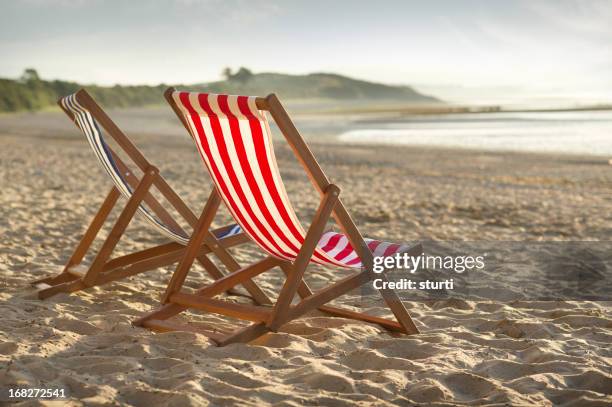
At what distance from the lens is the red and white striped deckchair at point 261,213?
246 cm

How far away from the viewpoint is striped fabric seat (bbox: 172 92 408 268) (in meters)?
2.48

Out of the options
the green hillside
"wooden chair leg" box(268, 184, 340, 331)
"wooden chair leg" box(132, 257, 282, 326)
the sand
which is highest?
the green hillside

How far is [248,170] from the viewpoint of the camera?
260 cm

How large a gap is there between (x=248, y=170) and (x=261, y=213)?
187mm

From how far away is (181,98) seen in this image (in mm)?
2557

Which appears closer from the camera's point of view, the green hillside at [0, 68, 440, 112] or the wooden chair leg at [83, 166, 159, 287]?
the wooden chair leg at [83, 166, 159, 287]

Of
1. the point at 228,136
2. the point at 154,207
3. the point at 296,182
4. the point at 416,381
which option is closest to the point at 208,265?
the point at 154,207

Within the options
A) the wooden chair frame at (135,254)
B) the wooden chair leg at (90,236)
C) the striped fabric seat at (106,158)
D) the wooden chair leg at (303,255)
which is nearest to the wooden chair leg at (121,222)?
the wooden chair frame at (135,254)

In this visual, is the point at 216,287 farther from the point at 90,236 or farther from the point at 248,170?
the point at 90,236

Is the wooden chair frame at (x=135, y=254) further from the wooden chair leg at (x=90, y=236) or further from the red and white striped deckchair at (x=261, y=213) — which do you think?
the red and white striped deckchair at (x=261, y=213)

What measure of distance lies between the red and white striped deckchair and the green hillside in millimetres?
28932

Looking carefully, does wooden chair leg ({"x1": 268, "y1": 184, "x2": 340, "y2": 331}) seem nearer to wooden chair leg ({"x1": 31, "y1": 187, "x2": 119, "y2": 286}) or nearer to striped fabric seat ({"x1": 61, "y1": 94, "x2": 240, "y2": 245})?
striped fabric seat ({"x1": 61, "y1": 94, "x2": 240, "y2": 245})

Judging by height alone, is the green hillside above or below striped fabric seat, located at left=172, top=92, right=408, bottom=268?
above

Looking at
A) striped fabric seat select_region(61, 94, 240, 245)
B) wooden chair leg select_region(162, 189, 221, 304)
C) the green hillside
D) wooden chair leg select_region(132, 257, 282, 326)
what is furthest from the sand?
the green hillside
